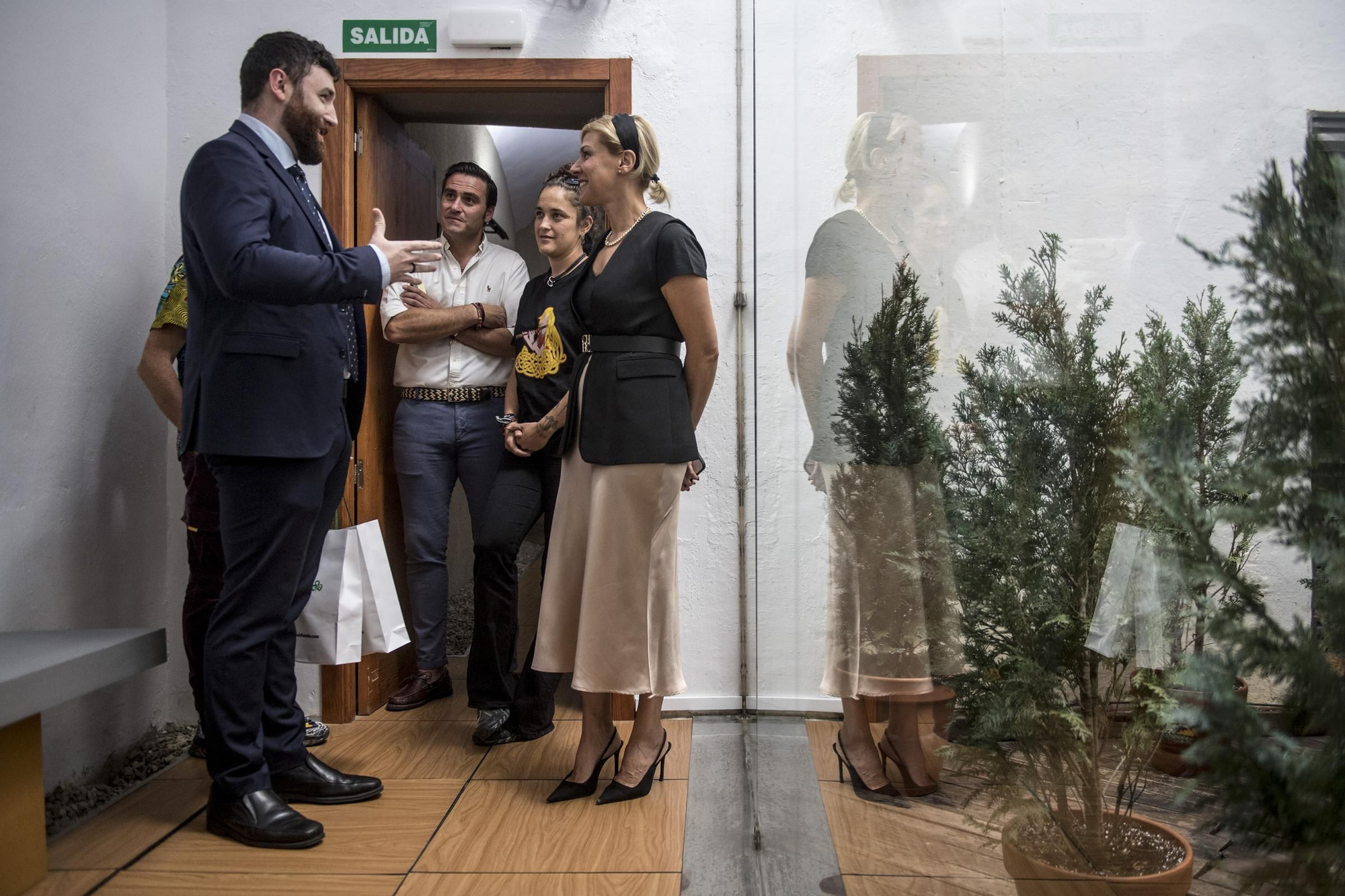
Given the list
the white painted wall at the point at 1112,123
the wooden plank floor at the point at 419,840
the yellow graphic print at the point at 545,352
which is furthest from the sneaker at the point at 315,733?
the white painted wall at the point at 1112,123

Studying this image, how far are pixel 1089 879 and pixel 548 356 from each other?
8.38 feet

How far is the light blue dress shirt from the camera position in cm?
221

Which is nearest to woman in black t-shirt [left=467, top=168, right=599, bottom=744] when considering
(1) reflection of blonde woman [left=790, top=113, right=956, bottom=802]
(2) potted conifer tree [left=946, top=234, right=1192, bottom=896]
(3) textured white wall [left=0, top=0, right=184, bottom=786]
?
(3) textured white wall [left=0, top=0, right=184, bottom=786]

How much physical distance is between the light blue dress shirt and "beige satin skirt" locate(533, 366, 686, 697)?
65 centimetres

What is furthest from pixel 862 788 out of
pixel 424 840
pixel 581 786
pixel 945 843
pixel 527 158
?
pixel 527 158

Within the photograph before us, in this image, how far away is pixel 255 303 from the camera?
2.12 metres

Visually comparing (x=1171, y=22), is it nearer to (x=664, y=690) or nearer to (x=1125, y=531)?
(x=1125, y=531)

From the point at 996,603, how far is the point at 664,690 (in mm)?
1955

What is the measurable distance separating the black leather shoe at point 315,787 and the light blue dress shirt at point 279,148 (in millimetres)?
1170

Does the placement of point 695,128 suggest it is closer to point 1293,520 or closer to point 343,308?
point 343,308

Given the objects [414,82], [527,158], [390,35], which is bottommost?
[414,82]

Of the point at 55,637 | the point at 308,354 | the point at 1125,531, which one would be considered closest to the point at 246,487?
the point at 308,354

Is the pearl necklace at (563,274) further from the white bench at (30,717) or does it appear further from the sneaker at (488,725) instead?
the white bench at (30,717)

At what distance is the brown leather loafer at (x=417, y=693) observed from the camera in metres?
3.28
